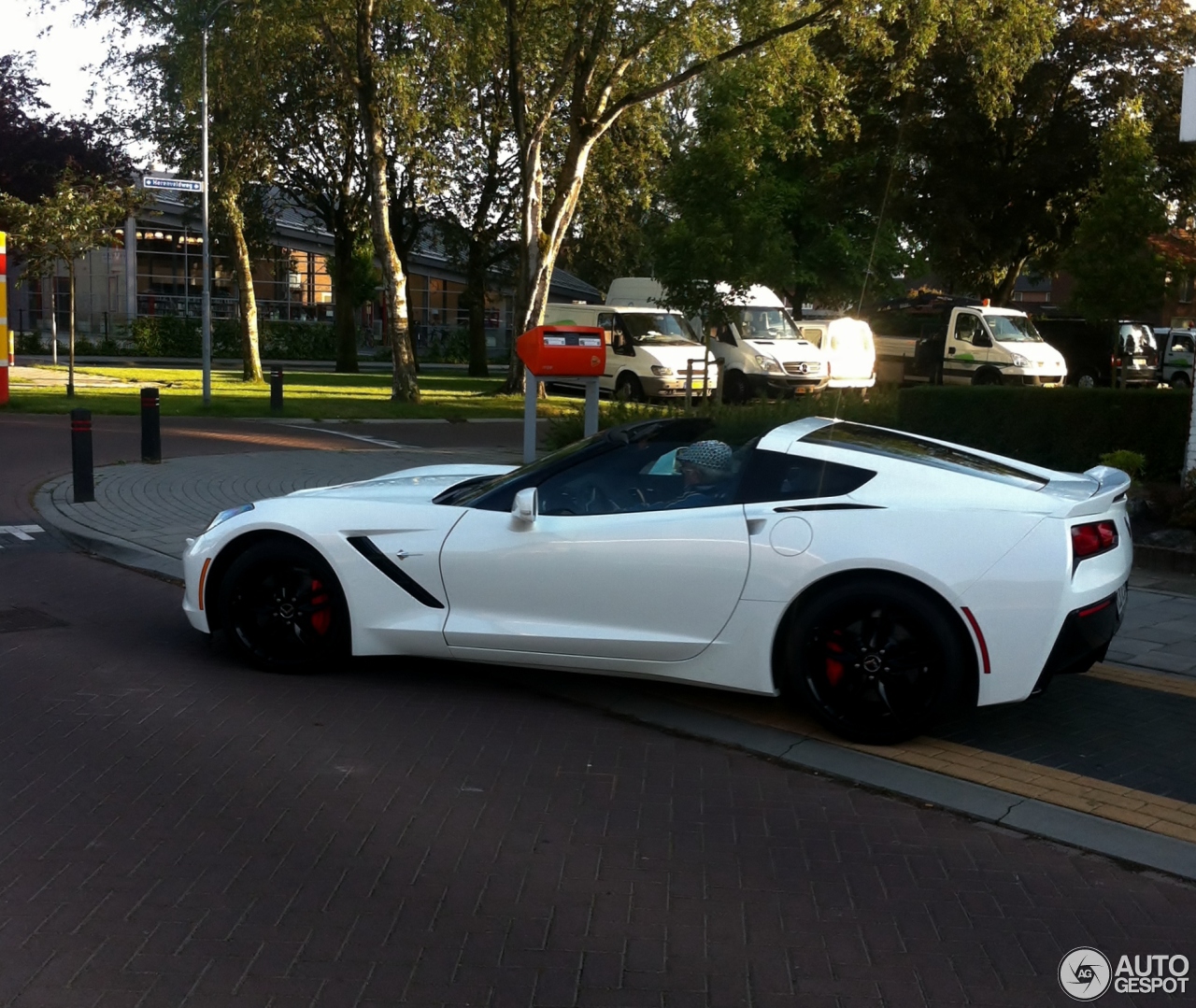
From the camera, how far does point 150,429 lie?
14.5m

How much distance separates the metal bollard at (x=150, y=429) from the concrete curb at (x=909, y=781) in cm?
944

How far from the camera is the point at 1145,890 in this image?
419cm

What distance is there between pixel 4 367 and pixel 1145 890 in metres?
21.6

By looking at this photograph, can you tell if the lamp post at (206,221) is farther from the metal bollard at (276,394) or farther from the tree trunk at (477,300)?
the tree trunk at (477,300)

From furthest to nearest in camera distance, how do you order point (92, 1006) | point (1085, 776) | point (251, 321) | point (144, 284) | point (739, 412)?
1. point (144, 284)
2. point (251, 321)
3. point (739, 412)
4. point (1085, 776)
5. point (92, 1006)

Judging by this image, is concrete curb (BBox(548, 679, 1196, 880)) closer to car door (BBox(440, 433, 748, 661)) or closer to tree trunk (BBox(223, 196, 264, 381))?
car door (BBox(440, 433, 748, 661))

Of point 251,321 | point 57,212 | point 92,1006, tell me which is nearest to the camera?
point 92,1006

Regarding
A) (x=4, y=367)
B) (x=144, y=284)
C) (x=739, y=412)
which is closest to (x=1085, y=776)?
(x=739, y=412)

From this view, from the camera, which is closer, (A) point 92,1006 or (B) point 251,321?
(A) point 92,1006

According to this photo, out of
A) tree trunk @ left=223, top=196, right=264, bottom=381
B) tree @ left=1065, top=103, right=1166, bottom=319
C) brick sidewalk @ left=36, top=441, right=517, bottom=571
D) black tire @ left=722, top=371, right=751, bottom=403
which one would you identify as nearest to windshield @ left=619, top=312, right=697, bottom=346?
black tire @ left=722, top=371, right=751, bottom=403

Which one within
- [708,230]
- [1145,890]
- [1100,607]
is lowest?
[1145,890]

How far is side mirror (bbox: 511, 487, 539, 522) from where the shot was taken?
5.81 metres

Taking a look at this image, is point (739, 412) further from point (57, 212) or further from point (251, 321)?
point (251, 321)

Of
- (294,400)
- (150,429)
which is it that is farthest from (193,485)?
(294,400)
